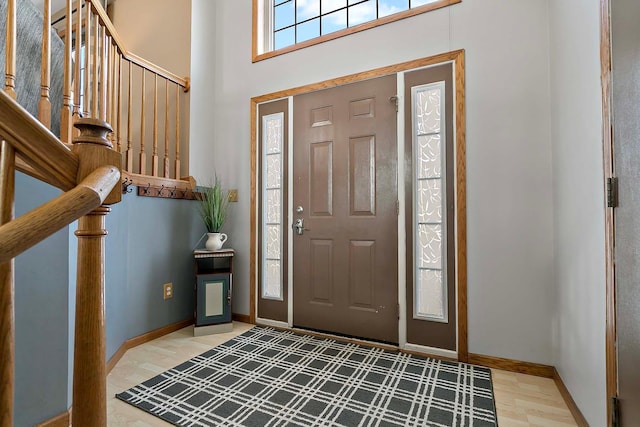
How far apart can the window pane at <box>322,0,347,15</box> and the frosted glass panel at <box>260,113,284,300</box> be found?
975 mm

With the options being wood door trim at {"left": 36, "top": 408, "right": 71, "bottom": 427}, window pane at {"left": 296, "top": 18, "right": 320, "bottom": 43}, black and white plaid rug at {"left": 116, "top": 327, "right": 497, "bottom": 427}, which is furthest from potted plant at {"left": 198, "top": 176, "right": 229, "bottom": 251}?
window pane at {"left": 296, "top": 18, "right": 320, "bottom": 43}

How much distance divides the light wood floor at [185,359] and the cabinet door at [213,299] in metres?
0.15

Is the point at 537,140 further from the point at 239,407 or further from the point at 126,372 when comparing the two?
the point at 126,372

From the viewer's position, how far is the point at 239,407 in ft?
5.29

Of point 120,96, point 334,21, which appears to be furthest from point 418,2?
point 120,96

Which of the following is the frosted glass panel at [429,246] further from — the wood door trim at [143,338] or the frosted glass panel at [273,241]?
the wood door trim at [143,338]

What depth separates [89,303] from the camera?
0.64 meters

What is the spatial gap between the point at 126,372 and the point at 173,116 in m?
2.18

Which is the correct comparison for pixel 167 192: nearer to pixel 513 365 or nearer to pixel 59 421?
pixel 59 421

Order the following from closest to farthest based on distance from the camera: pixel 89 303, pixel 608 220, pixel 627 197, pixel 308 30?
pixel 89 303 < pixel 627 197 < pixel 608 220 < pixel 308 30

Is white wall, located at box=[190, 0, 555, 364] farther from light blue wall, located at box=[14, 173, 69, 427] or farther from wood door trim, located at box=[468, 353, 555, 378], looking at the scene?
light blue wall, located at box=[14, 173, 69, 427]

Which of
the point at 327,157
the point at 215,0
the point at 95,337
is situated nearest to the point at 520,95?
the point at 327,157

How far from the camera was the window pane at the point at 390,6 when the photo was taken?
2.46 m

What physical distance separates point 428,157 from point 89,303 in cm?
212
